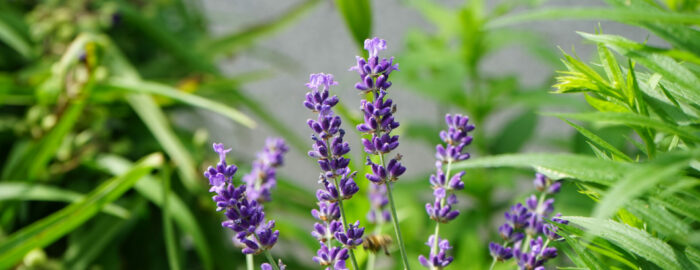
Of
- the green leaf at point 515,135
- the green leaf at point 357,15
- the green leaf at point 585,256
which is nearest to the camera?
the green leaf at point 585,256

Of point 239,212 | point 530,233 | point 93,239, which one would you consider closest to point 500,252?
point 530,233

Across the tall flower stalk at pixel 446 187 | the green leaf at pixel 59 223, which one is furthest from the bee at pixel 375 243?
the green leaf at pixel 59 223

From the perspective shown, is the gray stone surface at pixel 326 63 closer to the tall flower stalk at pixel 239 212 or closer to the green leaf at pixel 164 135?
the green leaf at pixel 164 135

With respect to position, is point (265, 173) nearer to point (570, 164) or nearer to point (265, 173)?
point (265, 173)

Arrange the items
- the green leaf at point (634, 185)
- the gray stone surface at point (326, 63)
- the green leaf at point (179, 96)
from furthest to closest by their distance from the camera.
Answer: the gray stone surface at point (326, 63)
the green leaf at point (179, 96)
the green leaf at point (634, 185)

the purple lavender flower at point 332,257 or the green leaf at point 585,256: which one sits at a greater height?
the purple lavender flower at point 332,257
